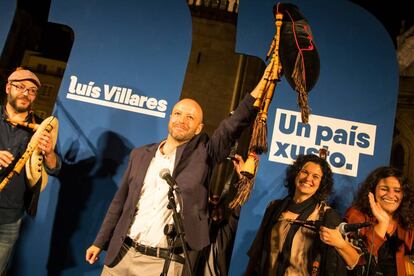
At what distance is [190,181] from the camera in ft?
8.54

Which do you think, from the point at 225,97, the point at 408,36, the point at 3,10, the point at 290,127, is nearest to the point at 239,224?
the point at 290,127

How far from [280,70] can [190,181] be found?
3.16 ft

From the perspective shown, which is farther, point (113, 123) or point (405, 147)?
point (405, 147)

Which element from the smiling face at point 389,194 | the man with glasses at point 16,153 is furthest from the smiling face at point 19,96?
the smiling face at point 389,194

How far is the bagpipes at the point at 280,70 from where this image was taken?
8.42 feet

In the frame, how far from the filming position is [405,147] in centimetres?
934

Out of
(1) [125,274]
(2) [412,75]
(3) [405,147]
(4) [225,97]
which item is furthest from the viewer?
(4) [225,97]

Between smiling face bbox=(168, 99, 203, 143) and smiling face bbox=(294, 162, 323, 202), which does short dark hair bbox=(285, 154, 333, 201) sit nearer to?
smiling face bbox=(294, 162, 323, 202)

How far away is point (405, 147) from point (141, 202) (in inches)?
334

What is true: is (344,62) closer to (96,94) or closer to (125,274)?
(96,94)

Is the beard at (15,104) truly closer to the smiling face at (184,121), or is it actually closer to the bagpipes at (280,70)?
the smiling face at (184,121)

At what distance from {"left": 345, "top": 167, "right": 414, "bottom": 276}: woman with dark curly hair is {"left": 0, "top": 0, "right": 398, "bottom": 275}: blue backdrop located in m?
0.43

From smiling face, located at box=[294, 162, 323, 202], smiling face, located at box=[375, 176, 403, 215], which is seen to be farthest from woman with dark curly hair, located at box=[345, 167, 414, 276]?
smiling face, located at box=[294, 162, 323, 202]

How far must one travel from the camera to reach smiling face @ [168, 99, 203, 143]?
271cm
